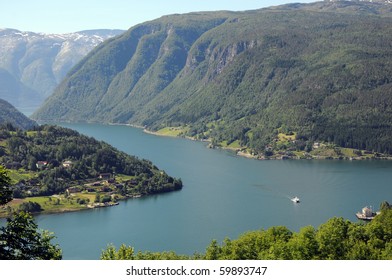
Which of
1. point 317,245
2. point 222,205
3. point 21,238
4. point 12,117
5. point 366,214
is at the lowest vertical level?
point 12,117

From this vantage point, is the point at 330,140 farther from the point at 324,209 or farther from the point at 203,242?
the point at 203,242

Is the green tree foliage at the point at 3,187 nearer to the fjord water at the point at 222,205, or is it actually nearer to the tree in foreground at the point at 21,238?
the tree in foreground at the point at 21,238

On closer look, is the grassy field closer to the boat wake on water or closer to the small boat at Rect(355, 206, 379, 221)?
the boat wake on water

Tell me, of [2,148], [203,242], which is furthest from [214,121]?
[203,242]

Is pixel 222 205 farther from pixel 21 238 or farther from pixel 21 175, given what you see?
pixel 21 238

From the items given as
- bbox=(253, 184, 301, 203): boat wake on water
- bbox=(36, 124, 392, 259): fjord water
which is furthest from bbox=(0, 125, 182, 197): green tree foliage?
bbox=(253, 184, 301, 203): boat wake on water

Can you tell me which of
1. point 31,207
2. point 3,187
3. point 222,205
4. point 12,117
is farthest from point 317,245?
point 12,117
